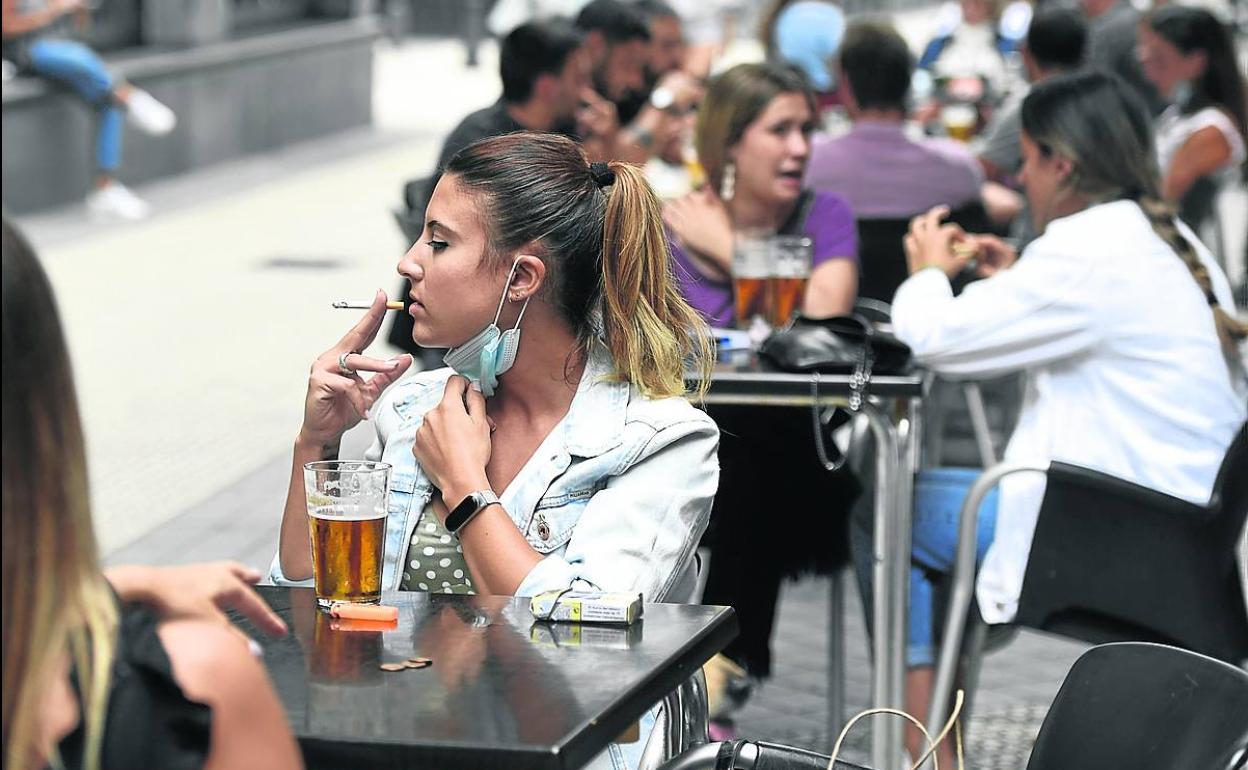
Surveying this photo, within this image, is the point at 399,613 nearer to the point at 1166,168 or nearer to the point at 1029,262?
the point at 1029,262

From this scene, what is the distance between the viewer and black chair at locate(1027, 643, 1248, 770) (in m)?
2.14

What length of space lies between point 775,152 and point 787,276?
62 cm

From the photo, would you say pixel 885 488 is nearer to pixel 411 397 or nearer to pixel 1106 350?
pixel 1106 350

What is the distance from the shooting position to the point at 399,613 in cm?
239

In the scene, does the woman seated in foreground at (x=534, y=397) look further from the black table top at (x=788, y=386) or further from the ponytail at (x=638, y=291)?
the black table top at (x=788, y=386)

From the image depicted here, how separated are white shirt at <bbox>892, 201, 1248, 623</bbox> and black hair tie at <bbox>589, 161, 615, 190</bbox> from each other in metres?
1.34

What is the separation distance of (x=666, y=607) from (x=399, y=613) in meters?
0.33

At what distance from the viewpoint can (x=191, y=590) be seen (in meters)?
1.76

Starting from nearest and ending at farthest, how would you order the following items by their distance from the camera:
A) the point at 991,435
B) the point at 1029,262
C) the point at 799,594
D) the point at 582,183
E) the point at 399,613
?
the point at 399,613, the point at 582,183, the point at 1029,262, the point at 799,594, the point at 991,435

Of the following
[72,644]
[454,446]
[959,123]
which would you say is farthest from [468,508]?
[959,123]

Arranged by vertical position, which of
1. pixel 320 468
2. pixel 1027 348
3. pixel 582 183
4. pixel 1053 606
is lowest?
pixel 1053 606

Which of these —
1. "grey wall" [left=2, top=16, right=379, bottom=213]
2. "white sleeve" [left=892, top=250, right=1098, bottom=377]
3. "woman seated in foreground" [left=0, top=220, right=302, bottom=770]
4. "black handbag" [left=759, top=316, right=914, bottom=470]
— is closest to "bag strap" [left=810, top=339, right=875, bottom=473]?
"black handbag" [left=759, top=316, right=914, bottom=470]

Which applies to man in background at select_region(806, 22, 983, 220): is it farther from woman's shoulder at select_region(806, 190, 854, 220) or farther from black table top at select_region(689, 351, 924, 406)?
black table top at select_region(689, 351, 924, 406)

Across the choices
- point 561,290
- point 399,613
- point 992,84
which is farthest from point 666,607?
point 992,84
